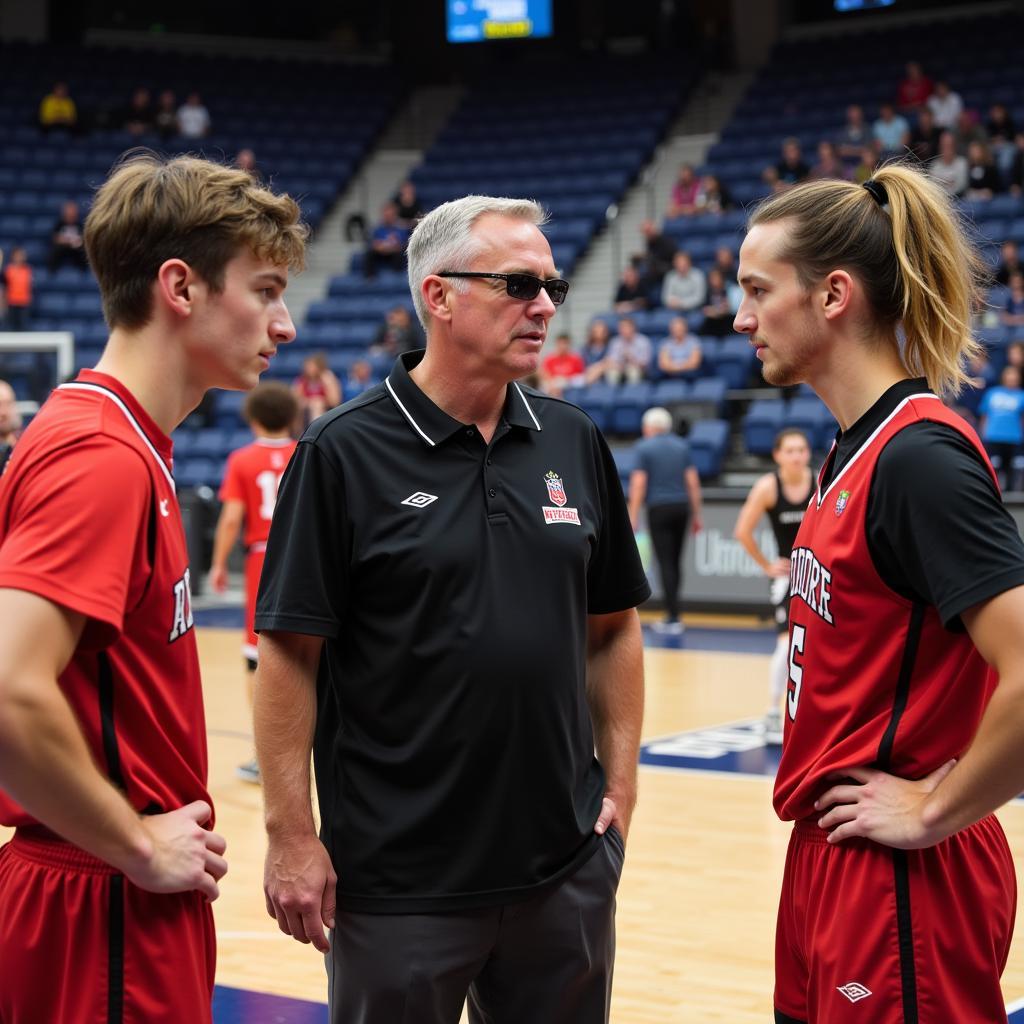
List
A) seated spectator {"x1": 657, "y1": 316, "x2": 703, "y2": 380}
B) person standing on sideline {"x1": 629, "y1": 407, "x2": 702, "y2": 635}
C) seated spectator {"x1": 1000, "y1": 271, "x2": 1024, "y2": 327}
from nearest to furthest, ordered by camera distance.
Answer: person standing on sideline {"x1": 629, "y1": 407, "x2": 702, "y2": 635}, seated spectator {"x1": 1000, "y1": 271, "x2": 1024, "y2": 327}, seated spectator {"x1": 657, "y1": 316, "x2": 703, "y2": 380}

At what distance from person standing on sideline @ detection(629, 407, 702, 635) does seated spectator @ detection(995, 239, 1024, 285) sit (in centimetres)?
425

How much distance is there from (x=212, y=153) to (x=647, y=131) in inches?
259

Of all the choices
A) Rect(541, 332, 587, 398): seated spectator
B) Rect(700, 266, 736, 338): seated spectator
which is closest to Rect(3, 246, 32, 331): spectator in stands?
Rect(541, 332, 587, 398): seated spectator

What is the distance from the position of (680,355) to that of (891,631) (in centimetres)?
1463

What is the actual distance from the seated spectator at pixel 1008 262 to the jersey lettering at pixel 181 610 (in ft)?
47.0

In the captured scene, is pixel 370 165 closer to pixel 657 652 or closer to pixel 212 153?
pixel 212 153

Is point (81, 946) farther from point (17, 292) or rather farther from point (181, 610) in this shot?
point (17, 292)

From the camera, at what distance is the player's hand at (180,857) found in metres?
2.07

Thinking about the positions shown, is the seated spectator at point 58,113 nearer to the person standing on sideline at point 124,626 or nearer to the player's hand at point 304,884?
the person standing on sideline at point 124,626

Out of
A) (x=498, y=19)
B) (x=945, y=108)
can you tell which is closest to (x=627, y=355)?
(x=945, y=108)

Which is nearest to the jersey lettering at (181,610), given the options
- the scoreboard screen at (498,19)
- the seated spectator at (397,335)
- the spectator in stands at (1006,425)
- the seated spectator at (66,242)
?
the spectator in stands at (1006,425)

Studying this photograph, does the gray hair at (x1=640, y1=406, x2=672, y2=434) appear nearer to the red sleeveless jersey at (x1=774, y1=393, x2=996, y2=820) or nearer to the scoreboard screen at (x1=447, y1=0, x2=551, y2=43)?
the red sleeveless jersey at (x1=774, y1=393, x2=996, y2=820)

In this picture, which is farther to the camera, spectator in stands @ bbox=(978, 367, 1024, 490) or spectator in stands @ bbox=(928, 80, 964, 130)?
spectator in stands @ bbox=(928, 80, 964, 130)

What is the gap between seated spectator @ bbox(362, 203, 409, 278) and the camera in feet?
71.2
